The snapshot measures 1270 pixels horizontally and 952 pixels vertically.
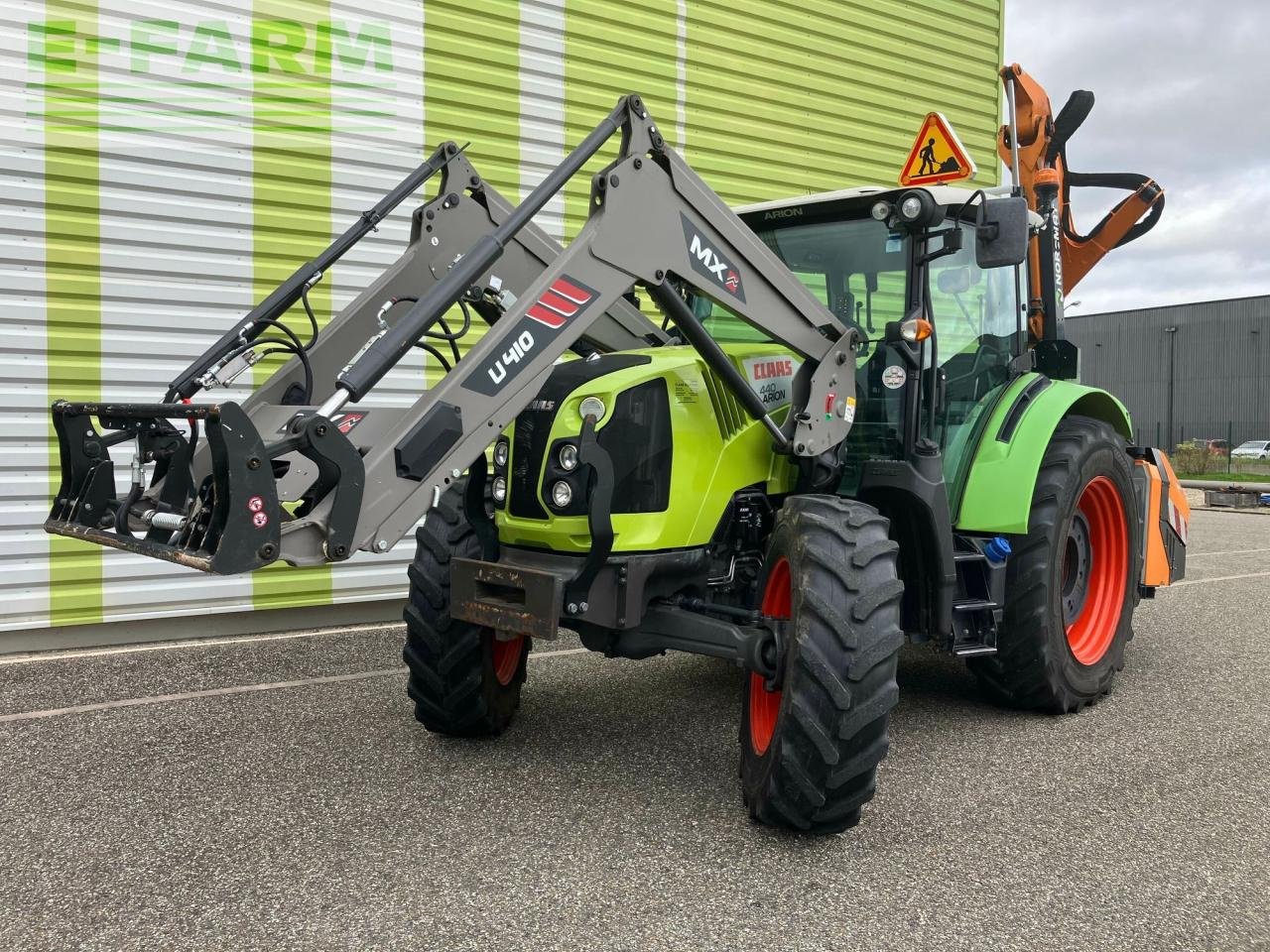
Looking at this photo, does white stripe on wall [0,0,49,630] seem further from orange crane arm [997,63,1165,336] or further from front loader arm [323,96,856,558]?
orange crane arm [997,63,1165,336]

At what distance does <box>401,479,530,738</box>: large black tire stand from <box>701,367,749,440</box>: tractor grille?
108 cm

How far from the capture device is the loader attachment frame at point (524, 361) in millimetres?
2996

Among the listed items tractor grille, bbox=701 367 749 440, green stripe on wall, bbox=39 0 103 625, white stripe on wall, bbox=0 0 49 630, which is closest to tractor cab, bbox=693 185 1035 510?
tractor grille, bbox=701 367 749 440

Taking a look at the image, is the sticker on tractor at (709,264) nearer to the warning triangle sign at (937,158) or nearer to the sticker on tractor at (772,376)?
the sticker on tractor at (772,376)

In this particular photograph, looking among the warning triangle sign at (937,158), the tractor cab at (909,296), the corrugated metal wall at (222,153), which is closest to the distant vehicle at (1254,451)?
the corrugated metal wall at (222,153)

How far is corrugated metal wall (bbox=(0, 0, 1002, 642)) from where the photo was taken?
5.82 meters

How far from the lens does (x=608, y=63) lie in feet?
25.0

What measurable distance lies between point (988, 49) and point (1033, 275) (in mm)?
5441

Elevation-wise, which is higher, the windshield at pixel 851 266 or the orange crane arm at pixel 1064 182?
the orange crane arm at pixel 1064 182

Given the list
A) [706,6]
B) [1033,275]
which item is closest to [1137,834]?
[1033,275]

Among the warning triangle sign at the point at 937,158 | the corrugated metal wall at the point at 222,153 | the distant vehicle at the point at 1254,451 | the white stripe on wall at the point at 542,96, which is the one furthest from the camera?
the distant vehicle at the point at 1254,451

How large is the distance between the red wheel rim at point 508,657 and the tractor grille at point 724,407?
1.23m

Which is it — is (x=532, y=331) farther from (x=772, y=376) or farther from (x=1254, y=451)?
(x=1254, y=451)

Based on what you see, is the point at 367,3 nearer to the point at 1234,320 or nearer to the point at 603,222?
the point at 603,222
